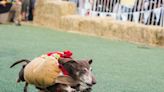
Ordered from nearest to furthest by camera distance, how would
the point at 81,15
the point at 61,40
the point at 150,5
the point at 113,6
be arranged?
the point at 61,40 → the point at 150,5 → the point at 113,6 → the point at 81,15

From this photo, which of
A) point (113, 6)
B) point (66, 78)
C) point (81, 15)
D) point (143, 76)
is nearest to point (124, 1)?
point (113, 6)

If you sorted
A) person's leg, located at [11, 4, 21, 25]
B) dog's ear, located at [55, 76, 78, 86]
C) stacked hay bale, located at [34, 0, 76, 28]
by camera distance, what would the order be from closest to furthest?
dog's ear, located at [55, 76, 78, 86] < stacked hay bale, located at [34, 0, 76, 28] < person's leg, located at [11, 4, 21, 25]

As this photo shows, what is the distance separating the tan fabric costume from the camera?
6.65 feet

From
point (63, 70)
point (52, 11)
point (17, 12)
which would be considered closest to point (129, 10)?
point (52, 11)

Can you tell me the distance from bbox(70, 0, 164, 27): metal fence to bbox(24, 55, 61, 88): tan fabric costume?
687 centimetres

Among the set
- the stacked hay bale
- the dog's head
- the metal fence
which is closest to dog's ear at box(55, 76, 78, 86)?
the dog's head

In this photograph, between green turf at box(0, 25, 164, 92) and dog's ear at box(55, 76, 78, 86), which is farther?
green turf at box(0, 25, 164, 92)

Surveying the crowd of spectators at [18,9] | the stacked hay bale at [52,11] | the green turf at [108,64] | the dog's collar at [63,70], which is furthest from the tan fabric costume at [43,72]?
the crowd of spectators at [18,9]

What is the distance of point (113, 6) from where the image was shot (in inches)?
386

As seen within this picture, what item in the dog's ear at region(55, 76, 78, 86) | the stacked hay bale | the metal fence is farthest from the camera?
the stacked hay bale

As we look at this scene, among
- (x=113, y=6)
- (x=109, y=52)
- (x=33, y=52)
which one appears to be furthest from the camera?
(x=113, y=6)

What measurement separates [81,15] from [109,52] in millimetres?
4315

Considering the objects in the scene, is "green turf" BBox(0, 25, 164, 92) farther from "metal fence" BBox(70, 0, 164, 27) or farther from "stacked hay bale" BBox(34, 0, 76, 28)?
"stacked hay bale" BBox(34, 0, 76, 28)

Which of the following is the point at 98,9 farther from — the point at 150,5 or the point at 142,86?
the point at 142,86
